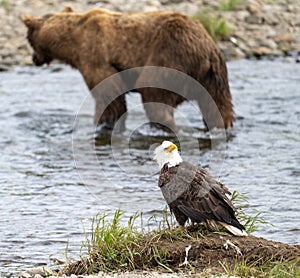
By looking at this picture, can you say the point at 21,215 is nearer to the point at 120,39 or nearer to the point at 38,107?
the point at 120,39

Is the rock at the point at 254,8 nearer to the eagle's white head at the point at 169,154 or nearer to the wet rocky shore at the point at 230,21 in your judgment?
the wet rocky shore at the point at 230,21

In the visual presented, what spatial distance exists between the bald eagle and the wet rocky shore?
10839 millimetres

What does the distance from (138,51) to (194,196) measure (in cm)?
570

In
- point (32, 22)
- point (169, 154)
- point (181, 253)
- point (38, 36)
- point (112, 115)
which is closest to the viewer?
point (181, 253)

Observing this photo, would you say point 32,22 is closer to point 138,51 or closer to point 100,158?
point 138,51

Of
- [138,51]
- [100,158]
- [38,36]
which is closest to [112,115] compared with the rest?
[138,51]

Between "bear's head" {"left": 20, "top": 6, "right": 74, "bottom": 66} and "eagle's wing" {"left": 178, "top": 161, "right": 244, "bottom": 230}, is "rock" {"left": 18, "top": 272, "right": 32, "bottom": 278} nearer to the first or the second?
"eagle's wing" {"left": 178, "top": 161, "right": 244, "bottom": 230}

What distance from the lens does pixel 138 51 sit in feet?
37.5

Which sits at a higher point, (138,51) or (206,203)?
(206,203)

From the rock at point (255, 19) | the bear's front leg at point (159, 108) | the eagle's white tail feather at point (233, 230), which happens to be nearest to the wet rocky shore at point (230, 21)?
the rock at point (255, 19)

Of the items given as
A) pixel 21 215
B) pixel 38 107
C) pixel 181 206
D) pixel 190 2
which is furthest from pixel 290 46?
pixel 181 206

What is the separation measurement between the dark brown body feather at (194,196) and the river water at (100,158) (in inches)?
50.2

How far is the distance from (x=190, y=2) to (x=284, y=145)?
8884 mm

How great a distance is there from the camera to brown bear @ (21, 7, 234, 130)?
36.2 ft
